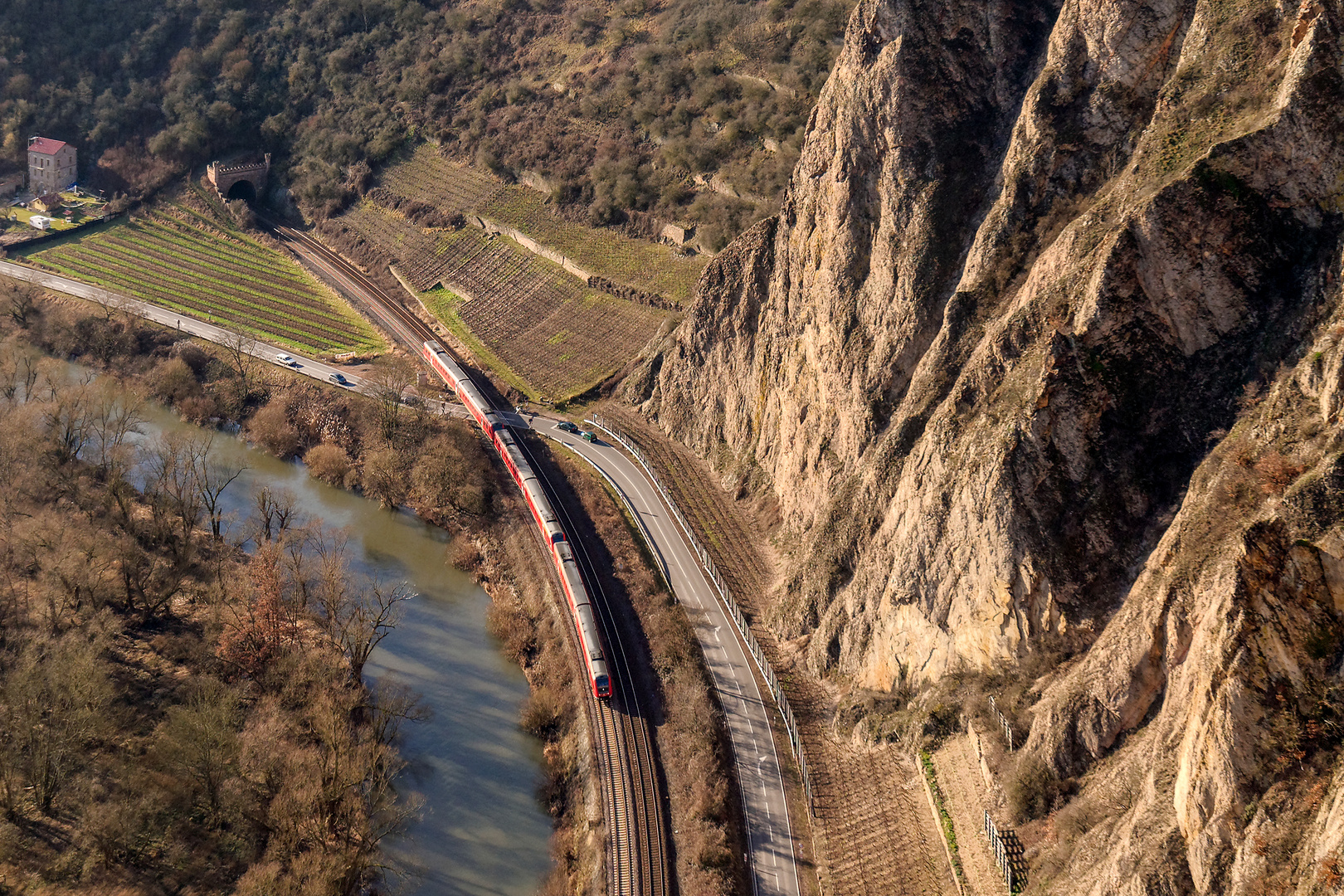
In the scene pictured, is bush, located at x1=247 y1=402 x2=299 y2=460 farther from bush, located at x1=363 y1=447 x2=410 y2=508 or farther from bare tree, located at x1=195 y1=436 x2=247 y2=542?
bush, located at x1=363 y1=447 x2=410 y2=508

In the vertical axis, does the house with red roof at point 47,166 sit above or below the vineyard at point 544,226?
below

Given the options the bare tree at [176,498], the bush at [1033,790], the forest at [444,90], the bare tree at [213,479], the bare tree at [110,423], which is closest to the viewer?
the bush at [1033,790]

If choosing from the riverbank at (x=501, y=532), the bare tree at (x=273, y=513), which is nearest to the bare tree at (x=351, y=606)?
the bare tree at (x=273, y=513)

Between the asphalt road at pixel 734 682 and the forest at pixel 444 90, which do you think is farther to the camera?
the forest at pixel 444 90

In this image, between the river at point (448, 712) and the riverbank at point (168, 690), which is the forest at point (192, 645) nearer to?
the riverbank at point (168, 690)

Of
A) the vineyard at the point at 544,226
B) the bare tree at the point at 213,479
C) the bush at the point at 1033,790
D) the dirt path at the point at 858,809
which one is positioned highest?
the vineyard at the point at 544,226

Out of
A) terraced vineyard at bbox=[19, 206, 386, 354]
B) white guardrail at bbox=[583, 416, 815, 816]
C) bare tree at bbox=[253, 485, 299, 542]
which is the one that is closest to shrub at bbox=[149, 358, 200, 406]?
terraced vineyard at bbox=[19, 206, 386, 354]

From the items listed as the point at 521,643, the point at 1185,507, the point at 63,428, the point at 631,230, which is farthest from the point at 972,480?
the point at 63,428
